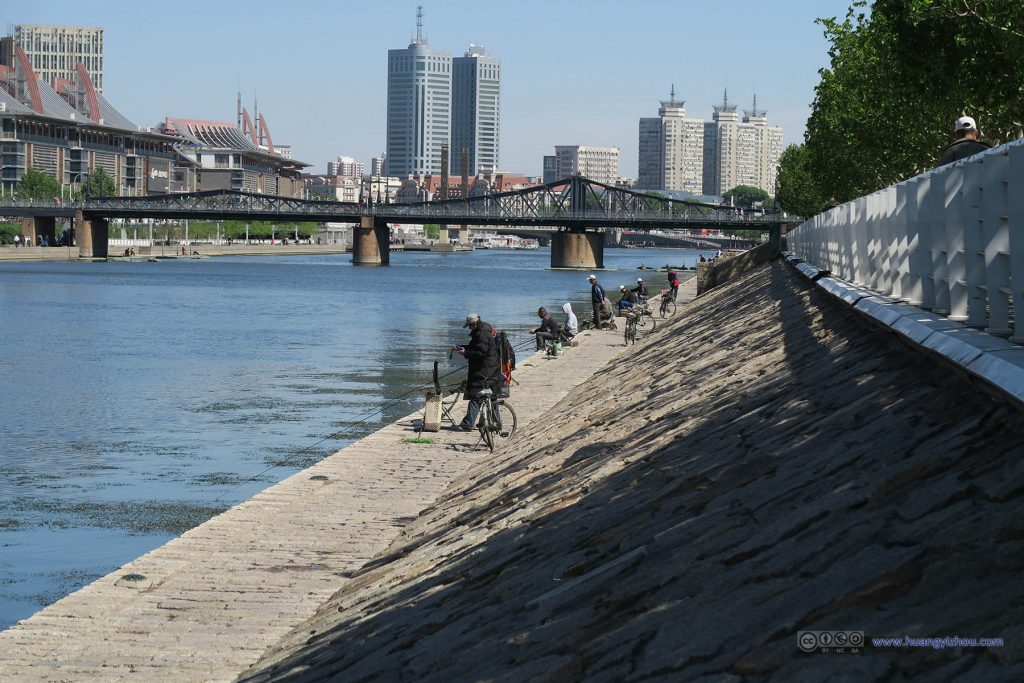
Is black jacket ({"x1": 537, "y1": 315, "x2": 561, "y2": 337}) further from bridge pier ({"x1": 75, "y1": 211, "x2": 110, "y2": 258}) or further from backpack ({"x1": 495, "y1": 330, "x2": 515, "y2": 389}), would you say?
bridge pier ({"x1": 75, "y1": 211, "x2": 110, "y2": 258})

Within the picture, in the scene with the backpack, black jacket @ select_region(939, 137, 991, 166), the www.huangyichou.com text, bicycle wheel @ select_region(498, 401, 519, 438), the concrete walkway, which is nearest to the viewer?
the www.huangyichou.com text

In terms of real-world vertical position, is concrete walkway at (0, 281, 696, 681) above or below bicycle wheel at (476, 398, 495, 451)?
below

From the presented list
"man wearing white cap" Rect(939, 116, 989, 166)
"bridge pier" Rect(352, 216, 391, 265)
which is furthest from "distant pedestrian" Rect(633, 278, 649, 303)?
"bridge pier" Rect(352, 216, 391, 265)

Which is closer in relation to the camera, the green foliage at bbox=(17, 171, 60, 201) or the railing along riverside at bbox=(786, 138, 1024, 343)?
the railing along riverside at bbox=(786, 138, 1024, 343)

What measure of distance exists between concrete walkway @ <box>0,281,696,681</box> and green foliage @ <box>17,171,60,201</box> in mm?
184243

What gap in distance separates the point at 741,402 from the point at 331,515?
16.4 feet

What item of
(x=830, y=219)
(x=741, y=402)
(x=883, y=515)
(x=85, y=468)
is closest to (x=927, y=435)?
(x=883, y=515)

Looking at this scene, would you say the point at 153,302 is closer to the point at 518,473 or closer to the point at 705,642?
the point at 518,473

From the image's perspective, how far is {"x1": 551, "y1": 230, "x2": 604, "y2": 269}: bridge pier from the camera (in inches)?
6491

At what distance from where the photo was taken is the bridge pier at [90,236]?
165 m

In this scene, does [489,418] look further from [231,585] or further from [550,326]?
[550,326]

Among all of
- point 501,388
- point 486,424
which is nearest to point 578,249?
point 501,388

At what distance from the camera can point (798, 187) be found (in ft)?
423

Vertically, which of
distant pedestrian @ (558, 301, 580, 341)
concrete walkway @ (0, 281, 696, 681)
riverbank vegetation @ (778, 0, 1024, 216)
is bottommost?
concrete walkway @ (0, 281, 696, 681)
